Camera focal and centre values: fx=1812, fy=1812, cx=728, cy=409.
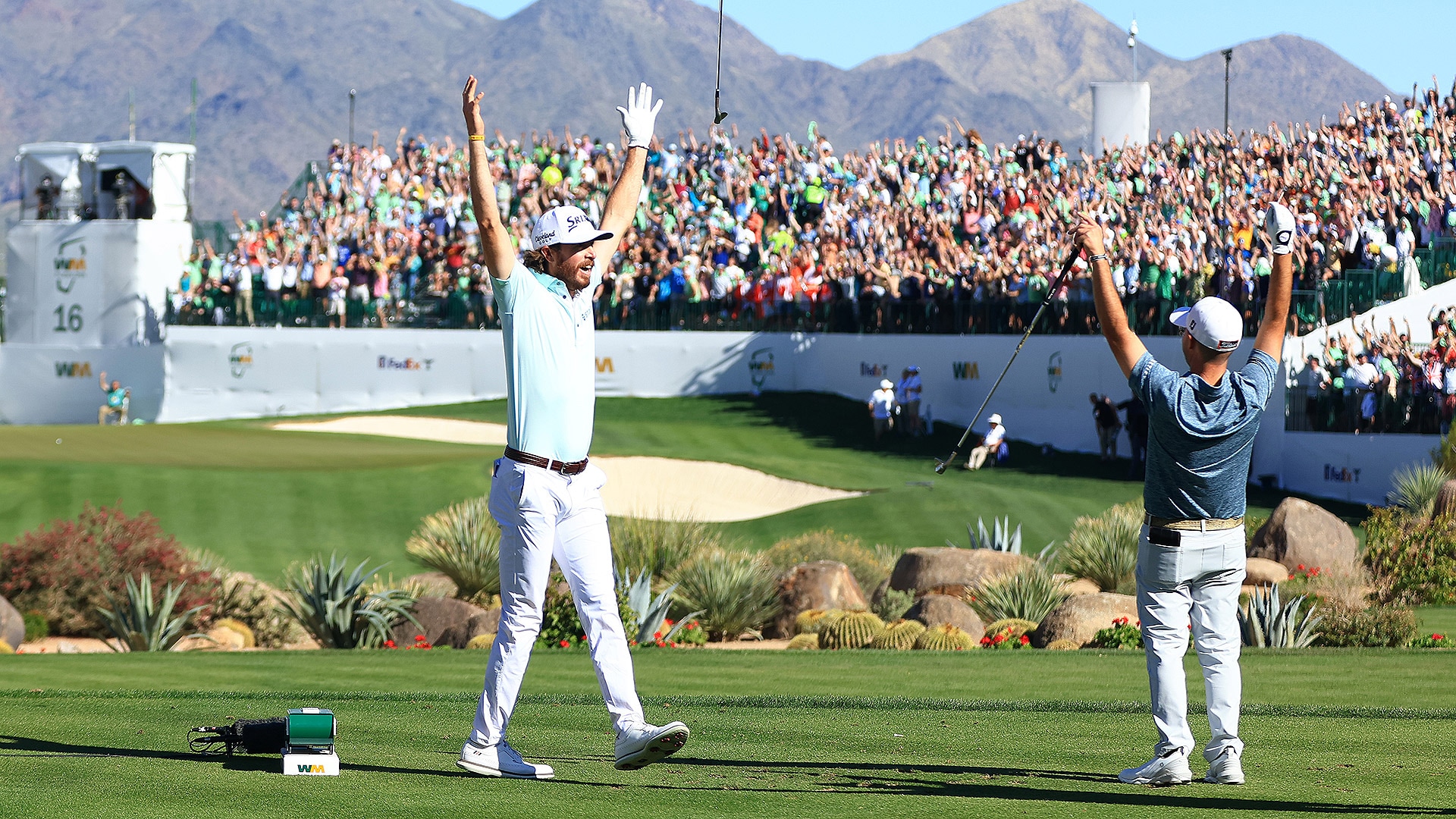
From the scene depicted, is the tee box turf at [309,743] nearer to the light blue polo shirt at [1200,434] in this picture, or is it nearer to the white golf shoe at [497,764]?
the white golf shoe at [497,764]

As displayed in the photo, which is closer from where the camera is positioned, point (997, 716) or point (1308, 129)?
point (997, 716)

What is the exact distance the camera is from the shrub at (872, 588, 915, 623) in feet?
58.6

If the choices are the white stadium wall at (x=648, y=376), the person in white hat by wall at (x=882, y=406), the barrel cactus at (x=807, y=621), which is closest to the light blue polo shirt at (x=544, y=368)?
the barrel cactus at (x=807, y=621)

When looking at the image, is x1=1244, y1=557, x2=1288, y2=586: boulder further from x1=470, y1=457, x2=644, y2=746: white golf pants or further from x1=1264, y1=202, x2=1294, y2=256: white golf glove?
x1=470, y1=457, x2=644, y2=746: white golf pants

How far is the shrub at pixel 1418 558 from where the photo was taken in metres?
19.3

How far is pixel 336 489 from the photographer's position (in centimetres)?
2588

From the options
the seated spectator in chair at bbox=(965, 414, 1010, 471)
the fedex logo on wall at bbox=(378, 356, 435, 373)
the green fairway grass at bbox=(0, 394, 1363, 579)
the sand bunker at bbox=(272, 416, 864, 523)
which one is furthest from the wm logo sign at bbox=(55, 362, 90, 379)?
the seated spectator in chair at bbox=(965, 414, 1010, 471)

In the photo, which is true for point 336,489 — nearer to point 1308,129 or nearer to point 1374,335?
point 1374,335

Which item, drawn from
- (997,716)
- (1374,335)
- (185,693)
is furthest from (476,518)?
(1374,335)

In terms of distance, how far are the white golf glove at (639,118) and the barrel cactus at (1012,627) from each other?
8.59 meters

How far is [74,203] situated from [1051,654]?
3850cm

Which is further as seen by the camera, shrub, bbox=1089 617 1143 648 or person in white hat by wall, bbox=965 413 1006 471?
person in white hat by wall, bbox=965 413 1006 471

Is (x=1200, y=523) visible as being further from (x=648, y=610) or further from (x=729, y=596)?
(x=729, y=596)

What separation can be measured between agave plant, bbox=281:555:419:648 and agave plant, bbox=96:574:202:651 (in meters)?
1.00
